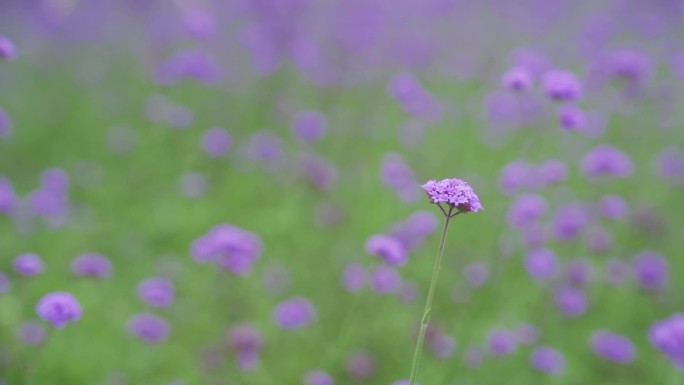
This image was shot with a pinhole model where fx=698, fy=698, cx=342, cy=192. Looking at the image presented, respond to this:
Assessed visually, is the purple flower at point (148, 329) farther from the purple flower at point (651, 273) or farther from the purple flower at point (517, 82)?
the purple flower at point (651, 273)

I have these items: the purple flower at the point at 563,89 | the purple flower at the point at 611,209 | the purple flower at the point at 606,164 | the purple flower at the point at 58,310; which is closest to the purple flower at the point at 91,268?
the purple flower at the point at 58,310

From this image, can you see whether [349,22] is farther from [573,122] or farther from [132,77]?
[573,122]

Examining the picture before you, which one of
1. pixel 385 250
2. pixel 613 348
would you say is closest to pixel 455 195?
pixel 385 250

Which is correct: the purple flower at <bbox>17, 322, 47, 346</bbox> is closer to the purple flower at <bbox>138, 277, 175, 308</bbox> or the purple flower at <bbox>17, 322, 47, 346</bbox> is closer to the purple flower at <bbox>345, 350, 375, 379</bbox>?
the purple flower at <bbox>138, 277, 175, 308</bbox>

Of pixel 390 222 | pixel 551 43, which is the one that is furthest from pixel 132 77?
pixel 551 43

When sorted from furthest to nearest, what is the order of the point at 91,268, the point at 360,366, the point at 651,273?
the point at 651,273 < the point at 360,366 < the point at 91,268

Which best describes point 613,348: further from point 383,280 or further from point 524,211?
point 383,280
